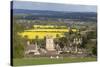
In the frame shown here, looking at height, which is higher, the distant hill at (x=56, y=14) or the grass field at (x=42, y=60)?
the distant hill at (x=56, y=14)

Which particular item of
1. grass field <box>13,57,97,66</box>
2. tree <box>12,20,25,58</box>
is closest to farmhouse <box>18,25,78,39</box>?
tree <box>12,20,25,58</box>

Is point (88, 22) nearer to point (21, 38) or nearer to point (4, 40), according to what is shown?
point (21, 38)

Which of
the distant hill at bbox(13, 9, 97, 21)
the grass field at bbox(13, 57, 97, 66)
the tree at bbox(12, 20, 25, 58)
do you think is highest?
the distant hill at bbox(13, 9, 97, 21)

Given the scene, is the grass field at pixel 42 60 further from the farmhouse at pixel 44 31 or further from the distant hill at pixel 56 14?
the distant hill at pixel 56 14

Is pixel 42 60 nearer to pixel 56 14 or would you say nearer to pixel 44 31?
pixel 44 31

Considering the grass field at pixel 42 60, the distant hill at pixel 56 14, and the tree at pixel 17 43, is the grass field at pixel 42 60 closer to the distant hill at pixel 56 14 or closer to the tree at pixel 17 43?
the tree at pixel 17 43

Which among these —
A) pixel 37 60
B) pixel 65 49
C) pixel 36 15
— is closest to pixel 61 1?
pixel 36 15

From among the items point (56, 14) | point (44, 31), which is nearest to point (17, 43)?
point (44, 31)

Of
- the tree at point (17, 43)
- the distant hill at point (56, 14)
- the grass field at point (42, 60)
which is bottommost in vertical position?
the grass field at point (42, 60)

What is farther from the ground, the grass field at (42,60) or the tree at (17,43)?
the tree at (17,43)

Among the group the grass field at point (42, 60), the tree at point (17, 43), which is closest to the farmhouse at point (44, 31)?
the tree at point (17, 43)

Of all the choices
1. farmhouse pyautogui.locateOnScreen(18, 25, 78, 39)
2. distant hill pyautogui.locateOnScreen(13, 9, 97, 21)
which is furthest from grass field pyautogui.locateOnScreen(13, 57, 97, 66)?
distant hill pyautogui.locateOnScreen(13, 9, 97, 21)

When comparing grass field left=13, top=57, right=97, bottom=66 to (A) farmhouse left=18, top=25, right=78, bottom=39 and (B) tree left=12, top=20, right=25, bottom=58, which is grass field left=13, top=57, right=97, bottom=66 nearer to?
(B) tree left=12, top=20, right=25, bottom=58

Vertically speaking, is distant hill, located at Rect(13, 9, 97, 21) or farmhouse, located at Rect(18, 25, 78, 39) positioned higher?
distant hill, located at Rect(13, 9, 97, 21)
